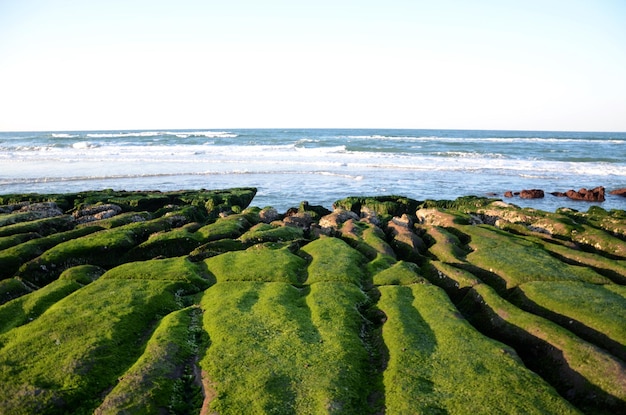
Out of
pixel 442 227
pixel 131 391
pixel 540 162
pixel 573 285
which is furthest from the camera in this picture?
pixel 540 162

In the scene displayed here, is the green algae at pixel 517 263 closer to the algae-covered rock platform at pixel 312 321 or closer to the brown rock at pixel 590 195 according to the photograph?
the algae-covered rock platform at pixel 312 321

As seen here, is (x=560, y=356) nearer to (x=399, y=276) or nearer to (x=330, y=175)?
(x=399, y=276)

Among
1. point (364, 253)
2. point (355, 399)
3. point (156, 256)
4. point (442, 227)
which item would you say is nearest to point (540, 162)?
point (442, 227)

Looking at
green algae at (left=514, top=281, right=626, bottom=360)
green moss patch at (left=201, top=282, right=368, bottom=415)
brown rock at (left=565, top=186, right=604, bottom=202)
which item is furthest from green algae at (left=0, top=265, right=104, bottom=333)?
brown rock at (left=565, top=186, right=604, bottom=202)

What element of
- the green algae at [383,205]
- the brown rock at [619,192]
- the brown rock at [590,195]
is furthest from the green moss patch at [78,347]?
the brown rock at [619,192]

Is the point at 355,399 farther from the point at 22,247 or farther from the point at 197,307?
the point at 22,247

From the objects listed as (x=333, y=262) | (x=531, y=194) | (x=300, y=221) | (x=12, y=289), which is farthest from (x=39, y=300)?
(x=531, y=194)

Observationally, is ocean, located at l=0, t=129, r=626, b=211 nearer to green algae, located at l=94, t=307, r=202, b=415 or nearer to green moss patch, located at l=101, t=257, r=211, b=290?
green moss patch, located at l=101, t=257, r=211, b=290

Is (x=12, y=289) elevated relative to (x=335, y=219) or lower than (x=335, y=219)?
elevated
